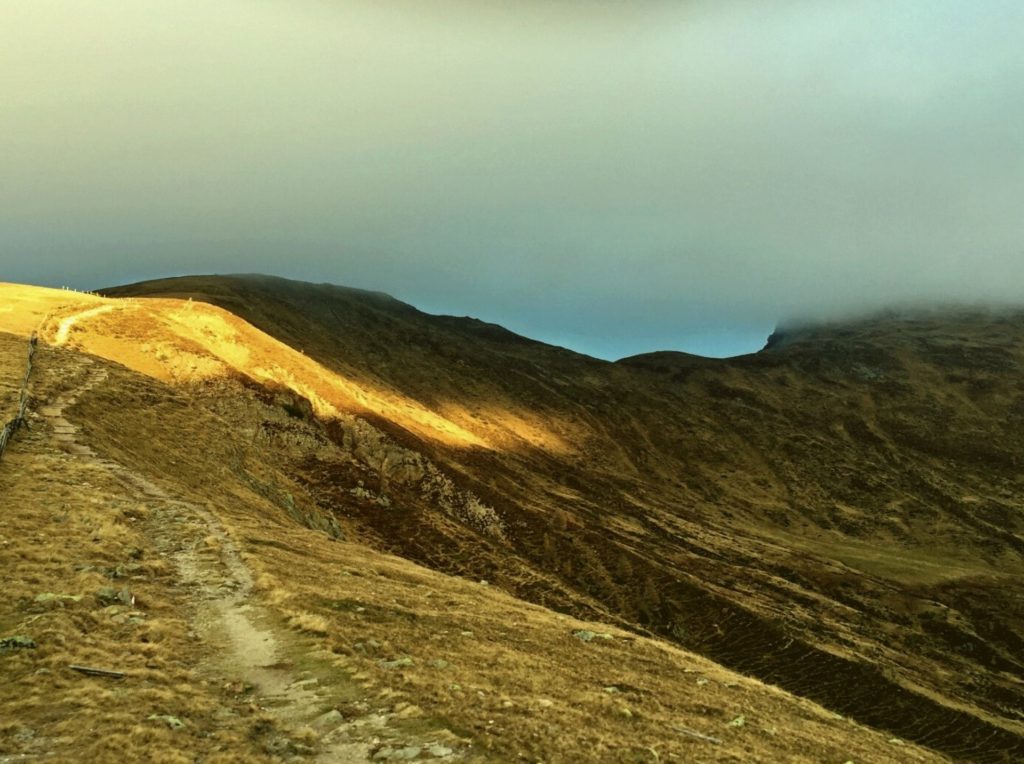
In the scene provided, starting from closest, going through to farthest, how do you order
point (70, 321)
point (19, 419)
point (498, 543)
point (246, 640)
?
point (246, 640) → point (19, 419) → point (498, 543) → point (70, 321)

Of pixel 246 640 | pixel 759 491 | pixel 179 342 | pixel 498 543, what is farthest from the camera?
pixel 759 491

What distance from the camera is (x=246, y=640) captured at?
13.5m

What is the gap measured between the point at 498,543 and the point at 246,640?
37052 mm

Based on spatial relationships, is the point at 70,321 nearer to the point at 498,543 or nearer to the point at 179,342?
the point at 179,342

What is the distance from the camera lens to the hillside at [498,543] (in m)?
12.5

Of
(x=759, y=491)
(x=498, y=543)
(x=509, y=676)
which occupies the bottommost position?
(x=759, y=491)

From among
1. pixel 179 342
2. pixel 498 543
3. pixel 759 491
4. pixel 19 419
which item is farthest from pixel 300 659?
pixel 759 491

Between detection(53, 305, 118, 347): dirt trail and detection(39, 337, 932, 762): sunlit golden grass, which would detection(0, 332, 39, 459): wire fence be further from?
detection(53, 305, 118, 347): dirt trail

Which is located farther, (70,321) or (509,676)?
(70,321)

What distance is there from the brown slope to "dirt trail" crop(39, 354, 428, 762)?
A: 20.7 meters

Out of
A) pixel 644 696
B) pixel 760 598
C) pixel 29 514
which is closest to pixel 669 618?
pixel 760 598

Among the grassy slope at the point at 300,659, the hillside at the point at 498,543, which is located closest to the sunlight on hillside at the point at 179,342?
the hillside at the point at 498,543

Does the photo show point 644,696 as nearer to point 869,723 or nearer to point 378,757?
point 378,757

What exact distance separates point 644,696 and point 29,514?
744 inches
